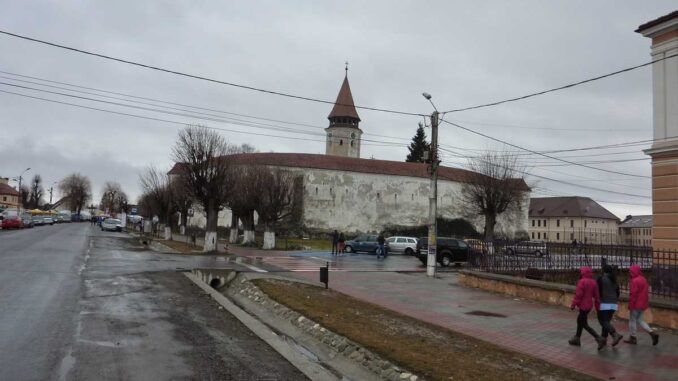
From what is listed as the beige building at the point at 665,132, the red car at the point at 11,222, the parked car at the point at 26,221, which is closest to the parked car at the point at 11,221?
the red car at the point at 11,222

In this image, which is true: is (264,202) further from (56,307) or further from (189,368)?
(189,368)

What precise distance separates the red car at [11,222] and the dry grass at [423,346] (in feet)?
198

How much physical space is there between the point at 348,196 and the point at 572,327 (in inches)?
2397

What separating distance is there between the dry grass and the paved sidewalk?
2.46 feet

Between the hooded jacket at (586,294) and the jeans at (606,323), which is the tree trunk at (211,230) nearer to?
the hooded jacket at (586,294)

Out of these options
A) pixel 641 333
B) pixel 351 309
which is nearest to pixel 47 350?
pixel 351 309

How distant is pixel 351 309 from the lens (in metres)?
12.0

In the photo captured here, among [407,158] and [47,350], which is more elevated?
[407,158]

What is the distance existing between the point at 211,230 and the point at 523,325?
2501 centimetres

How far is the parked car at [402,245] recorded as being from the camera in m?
43.0

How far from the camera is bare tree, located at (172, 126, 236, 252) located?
1280 inches

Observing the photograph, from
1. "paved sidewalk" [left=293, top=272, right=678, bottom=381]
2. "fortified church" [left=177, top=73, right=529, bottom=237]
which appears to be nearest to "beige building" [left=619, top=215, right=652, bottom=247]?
"fortified church" [left=177, top=73, right=529, bottom=237]

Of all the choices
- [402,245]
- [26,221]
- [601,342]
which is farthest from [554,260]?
[26,221]

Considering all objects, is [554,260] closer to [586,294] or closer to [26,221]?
[586,294]
